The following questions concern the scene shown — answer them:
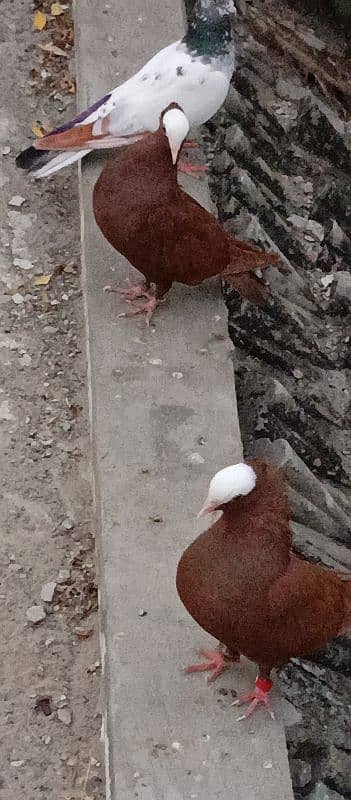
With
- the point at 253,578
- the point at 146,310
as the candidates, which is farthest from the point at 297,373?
the point at 253,578

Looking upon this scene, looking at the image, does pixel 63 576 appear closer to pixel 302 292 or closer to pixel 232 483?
pixel 232 483

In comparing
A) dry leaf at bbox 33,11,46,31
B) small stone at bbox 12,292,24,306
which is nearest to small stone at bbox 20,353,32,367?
small stone at bbox 12,292,24,306

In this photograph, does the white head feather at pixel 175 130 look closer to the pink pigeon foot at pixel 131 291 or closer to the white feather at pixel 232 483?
the pink pigeon foot at pixel 131 291

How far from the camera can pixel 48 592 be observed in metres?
2.66

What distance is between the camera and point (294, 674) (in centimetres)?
287

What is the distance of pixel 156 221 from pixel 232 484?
0.97 m

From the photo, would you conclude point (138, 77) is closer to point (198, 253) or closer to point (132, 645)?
point (198, 253)

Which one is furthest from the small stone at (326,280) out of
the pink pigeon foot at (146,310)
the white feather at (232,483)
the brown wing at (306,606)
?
the white feather at (232,483)

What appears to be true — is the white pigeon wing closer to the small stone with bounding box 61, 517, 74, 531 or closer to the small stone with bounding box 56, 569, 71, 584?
the small stone with bounding box 61, 517, 74, 531

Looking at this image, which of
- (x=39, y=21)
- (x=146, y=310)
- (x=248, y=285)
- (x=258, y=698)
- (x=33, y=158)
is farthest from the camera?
(x=39, y=21)

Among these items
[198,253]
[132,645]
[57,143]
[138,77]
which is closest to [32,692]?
[132,645]

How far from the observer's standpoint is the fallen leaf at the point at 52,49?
4.09m

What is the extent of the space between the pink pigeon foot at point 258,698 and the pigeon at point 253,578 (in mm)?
15

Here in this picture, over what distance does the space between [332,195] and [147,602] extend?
7.88ft
